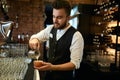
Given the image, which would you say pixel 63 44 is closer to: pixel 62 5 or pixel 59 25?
pixel 59 25

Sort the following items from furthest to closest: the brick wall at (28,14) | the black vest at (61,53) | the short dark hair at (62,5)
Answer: the brick wall at (28,14)
the black vest at (61,53)
the short dark hair at (62,5)

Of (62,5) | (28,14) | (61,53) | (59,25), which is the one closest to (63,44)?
(61,53)

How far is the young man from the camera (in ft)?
6.08

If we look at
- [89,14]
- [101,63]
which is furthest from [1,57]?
[89,14]

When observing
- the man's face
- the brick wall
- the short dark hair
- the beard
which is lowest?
the brick wall

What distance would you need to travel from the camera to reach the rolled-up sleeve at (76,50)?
1859 millimetres

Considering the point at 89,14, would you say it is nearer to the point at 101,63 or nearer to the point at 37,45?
the point at 101,63

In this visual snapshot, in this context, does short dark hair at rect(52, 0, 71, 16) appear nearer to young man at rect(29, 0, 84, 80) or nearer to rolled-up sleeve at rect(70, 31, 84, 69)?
young man at rect(29, 0, 84, 80)

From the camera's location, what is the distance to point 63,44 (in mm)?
1995

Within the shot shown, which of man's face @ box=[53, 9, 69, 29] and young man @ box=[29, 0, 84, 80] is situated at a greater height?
man's face @ box=[53, 9, 69, 29]

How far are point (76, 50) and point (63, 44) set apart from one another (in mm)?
156

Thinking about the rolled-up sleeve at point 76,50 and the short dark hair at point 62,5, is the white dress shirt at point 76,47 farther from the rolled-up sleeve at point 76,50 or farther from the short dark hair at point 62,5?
the short dark hair at point 62,5

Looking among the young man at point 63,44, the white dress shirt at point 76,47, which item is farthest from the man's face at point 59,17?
the white dress shirt at point 76,47

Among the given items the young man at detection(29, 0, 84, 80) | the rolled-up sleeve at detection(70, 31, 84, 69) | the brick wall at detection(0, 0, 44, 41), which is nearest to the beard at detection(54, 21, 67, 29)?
the young man at detection(29, 0, 84, 80)
